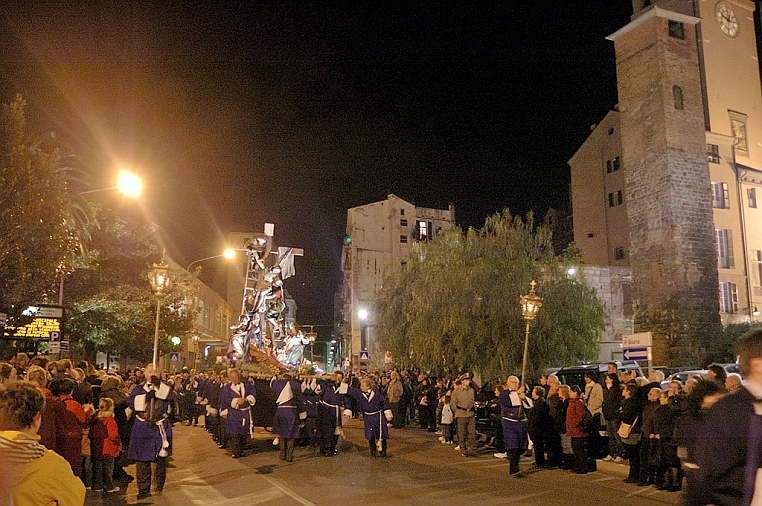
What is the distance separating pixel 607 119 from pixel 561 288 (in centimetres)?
2667

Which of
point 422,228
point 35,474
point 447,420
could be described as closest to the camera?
point 35,474

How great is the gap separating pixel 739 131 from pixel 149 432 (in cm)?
3856

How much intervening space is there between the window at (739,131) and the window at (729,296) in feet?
Answer: 25.9

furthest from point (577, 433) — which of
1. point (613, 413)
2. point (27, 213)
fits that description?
point (27, 213)

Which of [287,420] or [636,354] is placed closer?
[287,420]

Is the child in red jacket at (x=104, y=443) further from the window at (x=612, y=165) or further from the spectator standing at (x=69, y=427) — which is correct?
the window at (x=612, y=165)

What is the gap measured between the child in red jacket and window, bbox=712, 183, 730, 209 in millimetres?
35057

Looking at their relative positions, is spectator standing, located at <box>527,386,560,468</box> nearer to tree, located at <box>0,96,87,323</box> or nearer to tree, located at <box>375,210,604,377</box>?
tree, located at <box>375,210,604,377</box>

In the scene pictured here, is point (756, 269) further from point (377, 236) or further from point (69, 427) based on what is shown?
point (69, 427)

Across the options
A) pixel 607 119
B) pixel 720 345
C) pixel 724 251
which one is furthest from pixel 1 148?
pixel 607 119

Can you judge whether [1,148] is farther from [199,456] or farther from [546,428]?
[546,428]

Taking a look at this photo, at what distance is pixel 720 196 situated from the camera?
3759 cm

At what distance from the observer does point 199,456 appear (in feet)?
52.5

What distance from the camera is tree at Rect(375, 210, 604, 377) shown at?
75.3ft
